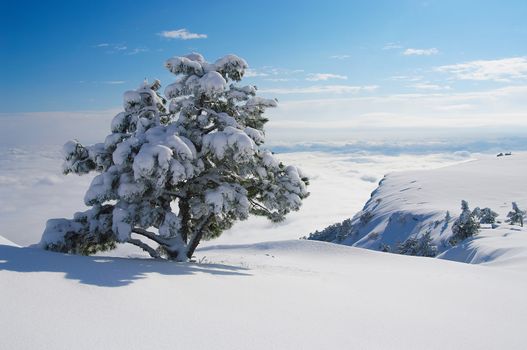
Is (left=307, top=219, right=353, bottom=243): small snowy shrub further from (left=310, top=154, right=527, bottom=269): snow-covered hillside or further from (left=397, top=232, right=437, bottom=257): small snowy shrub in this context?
(left=397, top=232, right=437, bottom=257): small snowy shrub

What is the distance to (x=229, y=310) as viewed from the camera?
252 inches

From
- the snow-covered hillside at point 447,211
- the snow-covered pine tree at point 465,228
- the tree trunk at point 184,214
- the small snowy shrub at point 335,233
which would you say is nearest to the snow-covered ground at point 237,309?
the tree trunk at point 184,214

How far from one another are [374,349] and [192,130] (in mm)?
9320

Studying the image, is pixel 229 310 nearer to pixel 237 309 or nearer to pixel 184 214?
pixel 237 309

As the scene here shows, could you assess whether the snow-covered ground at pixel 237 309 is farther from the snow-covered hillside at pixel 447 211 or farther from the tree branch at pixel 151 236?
the snow-covered hillside at pixel 447 211

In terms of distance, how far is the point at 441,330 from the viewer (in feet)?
21.9

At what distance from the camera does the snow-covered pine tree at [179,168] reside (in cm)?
1130

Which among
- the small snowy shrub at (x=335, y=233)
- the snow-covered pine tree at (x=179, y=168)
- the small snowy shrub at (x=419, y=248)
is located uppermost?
the snow-covered pine tree at (x=179, y=168)

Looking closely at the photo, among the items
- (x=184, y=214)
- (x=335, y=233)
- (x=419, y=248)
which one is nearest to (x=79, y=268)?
(x=184, y=214)

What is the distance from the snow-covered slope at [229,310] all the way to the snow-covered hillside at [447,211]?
11161 mm

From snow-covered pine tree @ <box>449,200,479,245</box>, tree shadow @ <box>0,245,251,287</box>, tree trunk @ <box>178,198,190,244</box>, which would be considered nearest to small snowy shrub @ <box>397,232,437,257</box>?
snow-covered pine tree @ <box>449,200,479,245</box>

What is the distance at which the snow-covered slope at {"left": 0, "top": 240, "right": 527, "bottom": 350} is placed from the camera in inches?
199

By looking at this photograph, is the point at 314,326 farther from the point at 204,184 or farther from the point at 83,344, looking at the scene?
the point at 204,184

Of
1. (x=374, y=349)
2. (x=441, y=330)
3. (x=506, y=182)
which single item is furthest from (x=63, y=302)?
(x=506, y=182)
